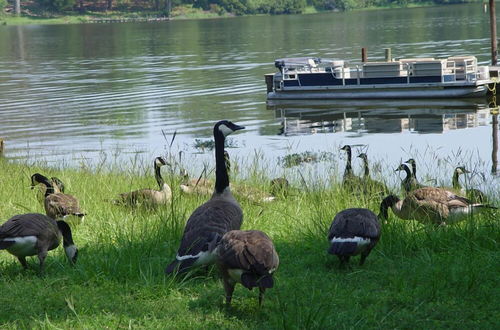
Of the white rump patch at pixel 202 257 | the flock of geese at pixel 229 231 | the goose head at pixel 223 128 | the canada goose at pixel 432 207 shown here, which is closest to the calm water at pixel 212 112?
the canada goose at pixel 432 207

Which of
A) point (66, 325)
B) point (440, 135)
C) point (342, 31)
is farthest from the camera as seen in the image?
point (342, 31)

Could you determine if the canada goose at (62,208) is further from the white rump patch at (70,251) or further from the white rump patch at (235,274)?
the white rump patch at (235,274)

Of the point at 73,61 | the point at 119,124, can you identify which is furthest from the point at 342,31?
the point at 119,124

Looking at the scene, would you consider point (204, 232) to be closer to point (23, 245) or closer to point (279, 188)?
point (23, 245)

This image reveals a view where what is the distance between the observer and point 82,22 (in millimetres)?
179875

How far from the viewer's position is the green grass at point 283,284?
662cm

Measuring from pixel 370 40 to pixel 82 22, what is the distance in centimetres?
10986

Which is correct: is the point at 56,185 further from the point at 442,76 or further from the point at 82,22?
the point at 82,22

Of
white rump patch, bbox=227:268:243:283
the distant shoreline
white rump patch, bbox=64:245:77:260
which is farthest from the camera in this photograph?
the distant shoreline

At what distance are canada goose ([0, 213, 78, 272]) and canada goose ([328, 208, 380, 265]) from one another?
2.78 meters

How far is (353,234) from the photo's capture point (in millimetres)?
7660

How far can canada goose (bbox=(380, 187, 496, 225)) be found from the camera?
31.0ft

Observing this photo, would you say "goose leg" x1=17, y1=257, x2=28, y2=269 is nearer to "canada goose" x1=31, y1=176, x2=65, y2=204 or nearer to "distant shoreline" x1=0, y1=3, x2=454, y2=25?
"canada goose" x1=31, y1=176, x2=65, y2=204

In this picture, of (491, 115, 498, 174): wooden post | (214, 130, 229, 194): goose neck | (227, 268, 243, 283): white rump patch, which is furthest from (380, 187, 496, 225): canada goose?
(491, 115, 498, 174): wooden post
